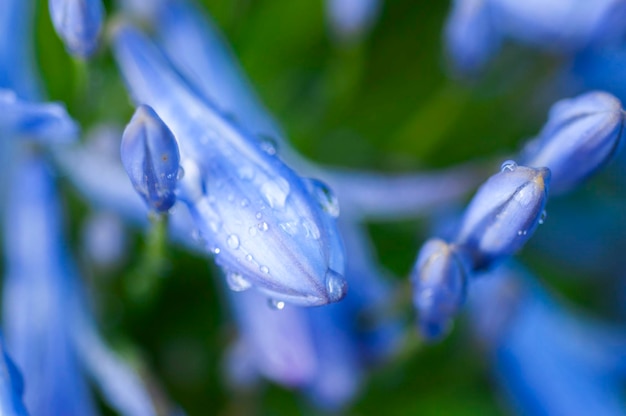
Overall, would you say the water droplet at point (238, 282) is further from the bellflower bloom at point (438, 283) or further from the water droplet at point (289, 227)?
the bellflower bloom at point (438, 283)

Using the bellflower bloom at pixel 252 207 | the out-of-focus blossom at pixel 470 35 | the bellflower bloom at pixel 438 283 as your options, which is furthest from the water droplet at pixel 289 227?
the out-of-focus blossom at pixel 470 35

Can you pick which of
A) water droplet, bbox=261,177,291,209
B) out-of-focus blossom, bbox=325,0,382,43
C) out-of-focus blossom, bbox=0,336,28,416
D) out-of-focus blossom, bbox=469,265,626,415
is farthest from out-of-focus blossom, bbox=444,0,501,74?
out-of-focus blossom, bbox=0,336,28,416

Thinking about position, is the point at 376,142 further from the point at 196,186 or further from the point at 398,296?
the point at 196,186

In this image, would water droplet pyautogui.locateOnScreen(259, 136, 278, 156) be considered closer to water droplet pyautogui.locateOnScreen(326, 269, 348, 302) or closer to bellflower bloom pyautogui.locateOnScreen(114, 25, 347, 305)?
bellflower bloom pyautogui.locateOnScreen(114, 25, 347, 305)

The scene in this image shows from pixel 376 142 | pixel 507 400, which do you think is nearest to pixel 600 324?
pixel 507 400

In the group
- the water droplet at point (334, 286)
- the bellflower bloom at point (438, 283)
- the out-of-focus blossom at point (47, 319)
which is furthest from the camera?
the out-of-focus blossom at point (47, 319)
